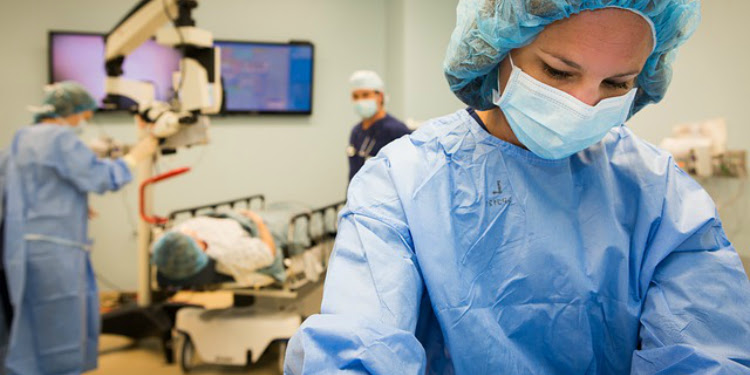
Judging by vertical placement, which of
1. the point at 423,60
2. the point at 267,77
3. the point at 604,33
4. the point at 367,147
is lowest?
the point at 367,147

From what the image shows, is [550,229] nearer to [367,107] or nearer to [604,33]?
[604,33]

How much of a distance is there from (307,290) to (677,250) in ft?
7.16

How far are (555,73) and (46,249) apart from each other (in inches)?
99.5

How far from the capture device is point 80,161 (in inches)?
101

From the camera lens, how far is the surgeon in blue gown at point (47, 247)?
2.46 metres

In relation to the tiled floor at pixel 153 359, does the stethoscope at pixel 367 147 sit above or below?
above

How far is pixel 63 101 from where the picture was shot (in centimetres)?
272

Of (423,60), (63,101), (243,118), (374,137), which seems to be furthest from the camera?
(243,118)

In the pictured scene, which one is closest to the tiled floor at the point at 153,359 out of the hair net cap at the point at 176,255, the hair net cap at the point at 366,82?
the hair net cap at the point at 176,255

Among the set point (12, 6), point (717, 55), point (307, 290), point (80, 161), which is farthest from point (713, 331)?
point (12, 6)

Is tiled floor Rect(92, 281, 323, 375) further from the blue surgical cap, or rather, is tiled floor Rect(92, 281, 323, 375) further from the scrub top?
the blue surgical cap

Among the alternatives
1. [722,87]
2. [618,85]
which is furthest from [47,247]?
[722,87]

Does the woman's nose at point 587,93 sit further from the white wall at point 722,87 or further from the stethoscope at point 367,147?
the stethoscope at point 367,147

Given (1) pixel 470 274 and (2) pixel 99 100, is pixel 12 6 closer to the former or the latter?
(2) pixel 99 100
